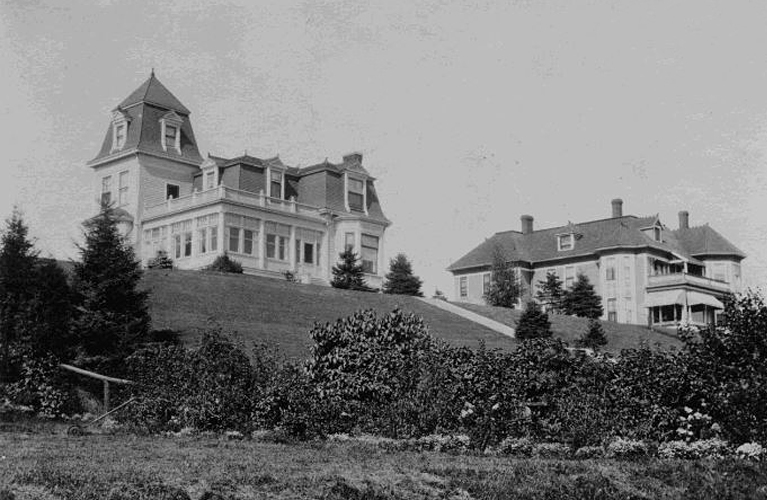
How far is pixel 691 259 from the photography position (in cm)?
7206

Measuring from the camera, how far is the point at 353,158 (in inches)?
2333

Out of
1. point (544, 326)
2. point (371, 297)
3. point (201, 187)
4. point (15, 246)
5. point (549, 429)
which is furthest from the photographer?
point (201, 187)

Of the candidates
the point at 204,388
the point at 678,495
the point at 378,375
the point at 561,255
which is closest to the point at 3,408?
the point at 204,388

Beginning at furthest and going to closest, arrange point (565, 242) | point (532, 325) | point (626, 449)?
point (565, 242)
point (532, 325)
point (626, 449)

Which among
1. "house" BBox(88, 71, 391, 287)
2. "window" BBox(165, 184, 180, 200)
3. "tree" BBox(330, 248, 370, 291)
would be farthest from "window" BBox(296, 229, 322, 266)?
"window" BBox(165, 184, 180, 200)

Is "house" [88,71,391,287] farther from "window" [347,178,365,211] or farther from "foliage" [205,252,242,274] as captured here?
"foliage" [205,252,242,274]

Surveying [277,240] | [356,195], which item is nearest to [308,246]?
[277,240]

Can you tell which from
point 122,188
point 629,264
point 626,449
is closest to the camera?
point 626,449

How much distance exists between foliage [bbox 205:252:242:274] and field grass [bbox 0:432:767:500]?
1173 inches

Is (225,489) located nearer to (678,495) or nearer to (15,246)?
(678,495)

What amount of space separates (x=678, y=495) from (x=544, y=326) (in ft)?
95.4

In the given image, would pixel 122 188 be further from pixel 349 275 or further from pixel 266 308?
pixel 266 308

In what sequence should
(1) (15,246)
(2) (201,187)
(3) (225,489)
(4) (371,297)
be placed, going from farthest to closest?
(2) (201,187) < (4) (371,297) < (1) (15,246) < (3) (225,489)

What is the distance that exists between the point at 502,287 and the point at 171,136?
827 inches
